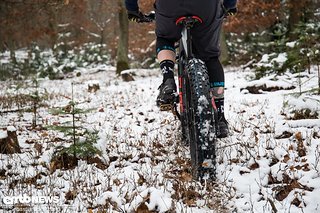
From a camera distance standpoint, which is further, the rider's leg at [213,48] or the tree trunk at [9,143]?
the tree trunk at [9,143]

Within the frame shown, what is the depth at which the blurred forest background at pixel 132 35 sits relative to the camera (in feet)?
26.6

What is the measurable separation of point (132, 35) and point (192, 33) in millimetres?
20545

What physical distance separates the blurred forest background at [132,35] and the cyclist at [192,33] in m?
2.77

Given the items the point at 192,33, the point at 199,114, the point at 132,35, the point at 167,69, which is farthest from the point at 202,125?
the point at 132,35

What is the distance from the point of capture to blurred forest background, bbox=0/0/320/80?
8.09m

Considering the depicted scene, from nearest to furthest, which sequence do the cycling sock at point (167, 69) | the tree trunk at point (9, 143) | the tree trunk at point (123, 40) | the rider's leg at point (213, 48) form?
1. the rider's leg at point (213, 48)
2. the cycling sock at point (167, 69)
3. the tree trunk at point (9, 143)
4. the tree trunk at point (123, 40)

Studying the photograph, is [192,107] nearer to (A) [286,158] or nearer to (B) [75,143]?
(A) [286,158]

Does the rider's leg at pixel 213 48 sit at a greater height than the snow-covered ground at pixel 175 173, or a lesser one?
greater

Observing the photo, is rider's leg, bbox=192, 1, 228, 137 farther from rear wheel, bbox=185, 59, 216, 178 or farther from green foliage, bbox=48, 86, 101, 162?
green foliage, bbox=48, 86, 101, 162

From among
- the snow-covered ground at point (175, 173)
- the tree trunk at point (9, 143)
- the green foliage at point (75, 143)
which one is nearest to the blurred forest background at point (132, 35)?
the snow-covered ground at point (175, 173)

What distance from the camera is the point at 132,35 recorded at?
2269cm

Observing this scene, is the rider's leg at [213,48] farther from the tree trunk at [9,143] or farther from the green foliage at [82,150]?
the tree trunk at [9,143]

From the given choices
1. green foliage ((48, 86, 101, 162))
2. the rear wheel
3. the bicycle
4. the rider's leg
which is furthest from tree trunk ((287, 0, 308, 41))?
green foliage ((48, 86, 101, 162))

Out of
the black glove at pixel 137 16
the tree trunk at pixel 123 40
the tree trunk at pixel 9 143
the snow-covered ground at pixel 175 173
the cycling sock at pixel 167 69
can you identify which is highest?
the tree trunk at pixel 123 40
